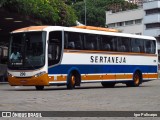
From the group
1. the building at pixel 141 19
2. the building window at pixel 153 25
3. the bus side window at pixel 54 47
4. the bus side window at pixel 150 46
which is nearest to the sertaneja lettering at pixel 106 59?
the bus side window at pixel 150 46

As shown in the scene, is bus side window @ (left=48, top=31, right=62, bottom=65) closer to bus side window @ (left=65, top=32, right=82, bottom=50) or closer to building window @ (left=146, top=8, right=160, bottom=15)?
bus side window @ (left=65, top=32, right=82, bottom=50)

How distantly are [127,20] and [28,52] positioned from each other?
85760 mm

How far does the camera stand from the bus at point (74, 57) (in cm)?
2544

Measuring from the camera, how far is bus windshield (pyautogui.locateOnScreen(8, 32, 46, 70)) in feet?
83.2

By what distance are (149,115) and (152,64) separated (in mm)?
22420

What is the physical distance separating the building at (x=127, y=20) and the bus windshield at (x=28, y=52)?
80595mm

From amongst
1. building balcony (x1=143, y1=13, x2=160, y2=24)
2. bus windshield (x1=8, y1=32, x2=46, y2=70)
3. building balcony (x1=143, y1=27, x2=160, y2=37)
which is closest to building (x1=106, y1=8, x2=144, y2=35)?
building balcony (x1=143, y1=13, x2=160, y2=24)

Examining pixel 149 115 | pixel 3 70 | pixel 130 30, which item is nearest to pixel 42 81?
pixel 149 115

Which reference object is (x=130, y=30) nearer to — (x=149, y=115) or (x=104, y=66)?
(x=104, y=66)

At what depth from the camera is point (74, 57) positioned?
27.3 meters

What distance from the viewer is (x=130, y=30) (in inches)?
4299

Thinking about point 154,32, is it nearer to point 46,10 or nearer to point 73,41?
point 46,10

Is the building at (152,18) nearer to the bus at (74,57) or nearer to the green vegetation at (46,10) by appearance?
the green vegetation at (46,10)

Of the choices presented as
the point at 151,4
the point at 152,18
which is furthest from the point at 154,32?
the point at 151,4
